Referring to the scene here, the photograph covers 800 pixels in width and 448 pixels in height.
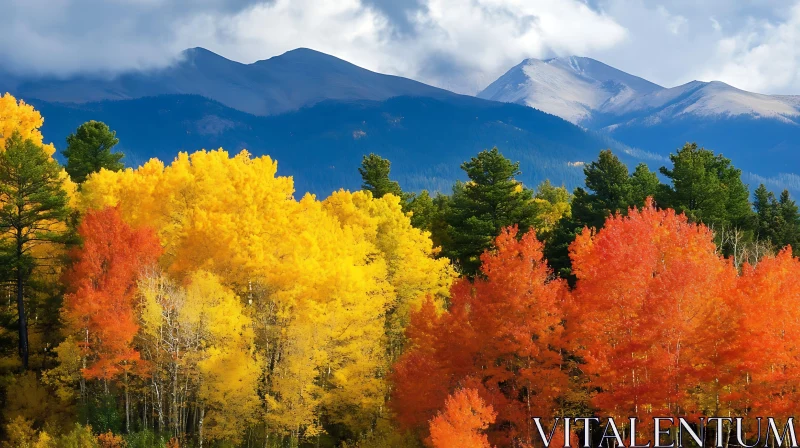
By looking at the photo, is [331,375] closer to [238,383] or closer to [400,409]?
[400,409]

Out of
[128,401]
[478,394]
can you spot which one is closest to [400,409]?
[478,394]

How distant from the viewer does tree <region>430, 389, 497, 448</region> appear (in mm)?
26375

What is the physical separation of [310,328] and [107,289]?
30.8 ft

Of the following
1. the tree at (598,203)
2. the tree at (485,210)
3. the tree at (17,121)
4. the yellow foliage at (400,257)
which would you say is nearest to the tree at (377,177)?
the tree at (485,210)

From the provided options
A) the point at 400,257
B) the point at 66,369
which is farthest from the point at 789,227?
the point at 66,369

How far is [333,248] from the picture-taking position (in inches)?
1403

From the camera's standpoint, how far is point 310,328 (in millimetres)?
32375

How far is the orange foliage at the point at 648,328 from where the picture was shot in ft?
84.7

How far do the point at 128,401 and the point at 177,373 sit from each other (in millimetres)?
3332

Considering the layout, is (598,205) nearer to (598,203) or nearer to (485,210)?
(598,203)

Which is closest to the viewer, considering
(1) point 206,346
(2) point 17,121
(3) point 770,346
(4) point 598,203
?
(3) point 770,346

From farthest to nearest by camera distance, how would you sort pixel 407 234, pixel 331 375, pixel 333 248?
pixel 407 234 → pixel 331 375 → pixel 333 248

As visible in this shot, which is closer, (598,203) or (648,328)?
(648,328)

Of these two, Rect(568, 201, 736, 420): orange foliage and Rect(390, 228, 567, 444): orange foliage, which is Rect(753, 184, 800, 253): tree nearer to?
Rect(568, 201, 736, 420): orange foliage
